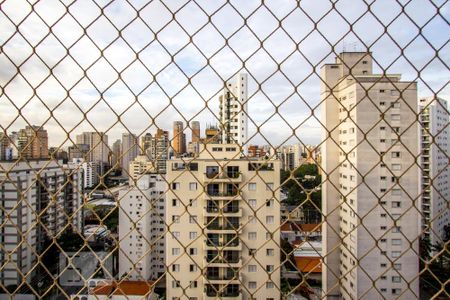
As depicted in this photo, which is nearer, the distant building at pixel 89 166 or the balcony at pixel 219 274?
the distant building at pixel 89 166

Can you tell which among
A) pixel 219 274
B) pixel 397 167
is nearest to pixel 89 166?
pixel 219 274

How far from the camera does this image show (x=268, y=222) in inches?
261

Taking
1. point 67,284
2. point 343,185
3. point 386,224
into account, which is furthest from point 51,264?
point 386,224

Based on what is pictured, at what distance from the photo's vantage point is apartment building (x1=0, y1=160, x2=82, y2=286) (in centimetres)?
→ 134

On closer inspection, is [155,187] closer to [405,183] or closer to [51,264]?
[51,264]

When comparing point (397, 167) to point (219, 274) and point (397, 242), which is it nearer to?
point (397, 242)

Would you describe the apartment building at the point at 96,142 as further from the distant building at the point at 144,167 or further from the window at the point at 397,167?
the window at the point at 397,167

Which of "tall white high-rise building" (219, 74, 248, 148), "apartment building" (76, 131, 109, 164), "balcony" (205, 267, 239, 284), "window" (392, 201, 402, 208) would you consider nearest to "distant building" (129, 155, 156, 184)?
"apartment building" (76, 131, 109, 164)

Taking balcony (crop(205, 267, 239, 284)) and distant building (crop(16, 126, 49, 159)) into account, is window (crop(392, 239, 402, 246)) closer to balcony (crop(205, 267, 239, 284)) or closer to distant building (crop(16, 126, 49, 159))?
balcony (crop(205, 267, 239, 284))

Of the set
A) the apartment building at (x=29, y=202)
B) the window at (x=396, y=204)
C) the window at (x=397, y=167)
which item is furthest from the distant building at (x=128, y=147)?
the window at (x=396, y=204)

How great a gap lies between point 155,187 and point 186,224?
5739 mm

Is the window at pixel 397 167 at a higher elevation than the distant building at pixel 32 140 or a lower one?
lower

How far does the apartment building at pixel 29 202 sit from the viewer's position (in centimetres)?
134

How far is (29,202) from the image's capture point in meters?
7.31
